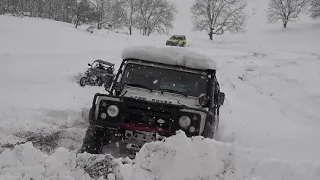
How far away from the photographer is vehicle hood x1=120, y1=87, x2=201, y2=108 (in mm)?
5432

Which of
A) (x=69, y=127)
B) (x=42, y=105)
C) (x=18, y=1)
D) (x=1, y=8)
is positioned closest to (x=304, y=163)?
(x=69, y=127)

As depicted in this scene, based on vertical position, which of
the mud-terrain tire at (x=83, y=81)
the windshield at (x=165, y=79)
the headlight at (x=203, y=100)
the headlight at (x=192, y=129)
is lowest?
the mud-terrain tire at (x=83, y=81)

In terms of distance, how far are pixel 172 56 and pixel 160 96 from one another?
0.88m

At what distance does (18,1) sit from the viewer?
160 ft

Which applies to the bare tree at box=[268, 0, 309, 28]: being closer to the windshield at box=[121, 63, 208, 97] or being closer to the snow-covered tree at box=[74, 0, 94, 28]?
the snow-covered tree at box=[74, 0, 94, 28]

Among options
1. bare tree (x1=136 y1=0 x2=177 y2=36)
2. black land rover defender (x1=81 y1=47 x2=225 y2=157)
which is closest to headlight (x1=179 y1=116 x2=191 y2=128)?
black land rover defender (x1=81 y1=47 x2=225 y2=157)

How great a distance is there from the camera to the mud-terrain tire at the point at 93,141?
4.84 metres

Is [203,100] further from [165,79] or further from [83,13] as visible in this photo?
[83,13]

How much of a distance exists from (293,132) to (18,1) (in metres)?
48.5

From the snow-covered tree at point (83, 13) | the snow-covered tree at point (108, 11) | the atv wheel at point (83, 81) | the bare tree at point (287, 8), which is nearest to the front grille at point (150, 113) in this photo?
the atv wheel at point (83, 81)

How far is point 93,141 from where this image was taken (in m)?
4.92

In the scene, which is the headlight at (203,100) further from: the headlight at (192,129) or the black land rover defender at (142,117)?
the headlight at (192,129)

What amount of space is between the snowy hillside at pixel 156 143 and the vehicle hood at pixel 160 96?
96cm

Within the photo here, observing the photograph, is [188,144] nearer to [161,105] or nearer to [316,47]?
[161,105]
